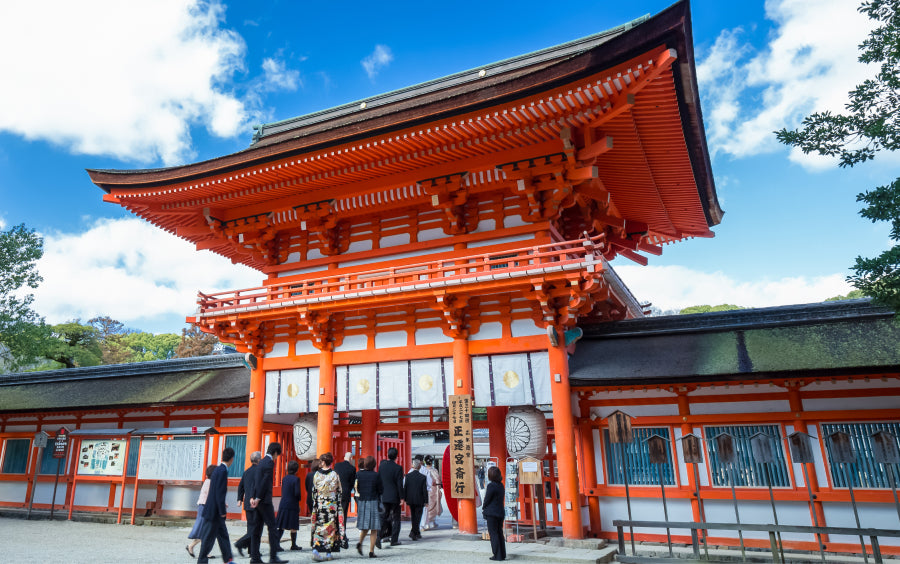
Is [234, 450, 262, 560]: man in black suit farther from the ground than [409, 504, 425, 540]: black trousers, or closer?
farther from the ground

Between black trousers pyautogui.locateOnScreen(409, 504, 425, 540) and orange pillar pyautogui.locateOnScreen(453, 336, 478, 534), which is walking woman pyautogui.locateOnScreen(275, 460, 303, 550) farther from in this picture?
orange pillar pyautogui.locateOnScreen(453, 336, 478, 534)

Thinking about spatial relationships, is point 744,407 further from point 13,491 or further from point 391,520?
point 13,491

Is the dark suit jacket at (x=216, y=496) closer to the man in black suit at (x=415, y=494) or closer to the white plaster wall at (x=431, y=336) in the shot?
the man in black suit at (x=415, y=494)

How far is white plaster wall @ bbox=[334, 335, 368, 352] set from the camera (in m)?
12.4

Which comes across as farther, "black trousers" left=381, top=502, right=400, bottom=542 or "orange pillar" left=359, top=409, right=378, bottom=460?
"orange pillar" left=359, top=409, right=378, bottom=460

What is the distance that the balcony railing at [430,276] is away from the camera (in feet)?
33.1

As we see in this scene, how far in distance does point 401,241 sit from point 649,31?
6955 millimetres

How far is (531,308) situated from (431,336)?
229 cm

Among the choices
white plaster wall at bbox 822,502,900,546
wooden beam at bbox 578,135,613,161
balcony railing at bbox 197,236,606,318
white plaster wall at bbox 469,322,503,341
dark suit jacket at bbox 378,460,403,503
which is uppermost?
wooden beam at bbox 578,135,613,161

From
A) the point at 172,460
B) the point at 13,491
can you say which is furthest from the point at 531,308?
the point at 13,491

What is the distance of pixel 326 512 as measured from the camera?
858cm

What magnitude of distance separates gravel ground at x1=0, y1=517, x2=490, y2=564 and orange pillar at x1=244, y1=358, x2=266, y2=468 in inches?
74.1

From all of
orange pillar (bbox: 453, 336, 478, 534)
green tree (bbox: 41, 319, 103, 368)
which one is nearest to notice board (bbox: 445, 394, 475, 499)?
orange pillar (bbox: 453, 336, 478, 534)

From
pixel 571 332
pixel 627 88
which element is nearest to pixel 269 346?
pixel 571 332
